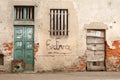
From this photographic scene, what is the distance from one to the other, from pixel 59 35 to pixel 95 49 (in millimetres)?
2053

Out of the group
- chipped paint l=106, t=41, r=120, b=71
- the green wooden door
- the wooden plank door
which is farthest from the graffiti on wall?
chipped paint l=106, t=41, r=120, b=71

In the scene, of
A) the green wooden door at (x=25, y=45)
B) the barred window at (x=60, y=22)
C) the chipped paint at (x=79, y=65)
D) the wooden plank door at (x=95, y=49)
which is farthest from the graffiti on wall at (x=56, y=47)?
the wooden plank door at (x=95, y=49)

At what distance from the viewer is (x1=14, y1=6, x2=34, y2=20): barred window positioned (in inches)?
694

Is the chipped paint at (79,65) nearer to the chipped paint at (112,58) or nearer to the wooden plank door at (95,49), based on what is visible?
the wooden plank door at (95,49)

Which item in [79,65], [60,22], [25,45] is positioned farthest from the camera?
[60,22]

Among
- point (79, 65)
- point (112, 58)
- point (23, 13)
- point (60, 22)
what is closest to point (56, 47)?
point (60, 22)

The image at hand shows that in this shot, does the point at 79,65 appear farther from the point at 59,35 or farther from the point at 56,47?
the point at 59,35

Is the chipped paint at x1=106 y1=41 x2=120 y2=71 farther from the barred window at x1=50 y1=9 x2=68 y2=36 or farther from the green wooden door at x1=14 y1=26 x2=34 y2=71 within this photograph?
the green wooden door at x1=14 y1=26 x2=34 y2=71

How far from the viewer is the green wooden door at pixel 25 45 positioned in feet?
57.6

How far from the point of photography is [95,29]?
706 inches

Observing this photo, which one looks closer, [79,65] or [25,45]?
[25,45]

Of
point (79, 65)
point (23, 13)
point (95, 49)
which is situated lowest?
point (79, 65)

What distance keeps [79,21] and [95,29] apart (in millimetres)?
955

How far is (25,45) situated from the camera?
691 inches
